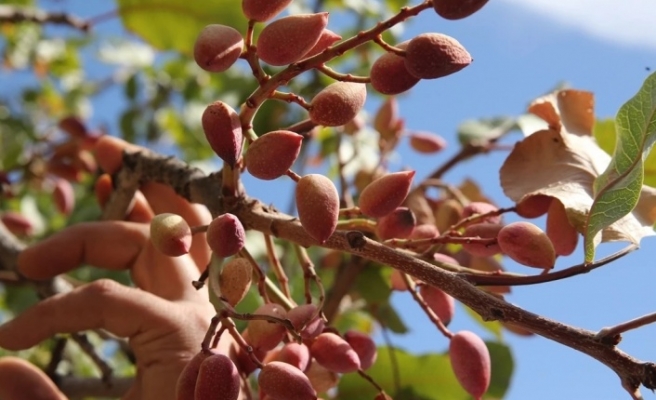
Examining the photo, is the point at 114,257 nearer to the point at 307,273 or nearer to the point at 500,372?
the point at 307,273

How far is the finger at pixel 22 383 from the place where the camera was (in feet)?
2.71

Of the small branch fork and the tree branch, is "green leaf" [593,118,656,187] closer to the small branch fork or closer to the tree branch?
the small branch fork

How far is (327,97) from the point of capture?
25.9 inches

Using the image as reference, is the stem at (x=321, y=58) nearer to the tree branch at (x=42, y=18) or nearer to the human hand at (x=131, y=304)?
the human hand at (x=131, y=304)

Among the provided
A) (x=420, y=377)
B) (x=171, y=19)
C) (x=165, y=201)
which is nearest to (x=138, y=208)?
(x=165, y=201)

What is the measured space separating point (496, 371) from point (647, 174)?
44cm

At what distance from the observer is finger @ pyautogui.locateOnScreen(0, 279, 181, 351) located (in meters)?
0.77

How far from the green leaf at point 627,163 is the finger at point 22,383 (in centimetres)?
60

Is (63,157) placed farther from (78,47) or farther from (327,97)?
(78,47)

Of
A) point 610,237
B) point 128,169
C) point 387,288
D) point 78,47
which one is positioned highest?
point 610,237

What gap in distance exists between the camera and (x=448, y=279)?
60cm

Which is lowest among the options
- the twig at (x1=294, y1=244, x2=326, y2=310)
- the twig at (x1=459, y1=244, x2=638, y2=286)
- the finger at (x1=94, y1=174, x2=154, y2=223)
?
the finger at (x1=94, y1=174, x2=154, y2=223)

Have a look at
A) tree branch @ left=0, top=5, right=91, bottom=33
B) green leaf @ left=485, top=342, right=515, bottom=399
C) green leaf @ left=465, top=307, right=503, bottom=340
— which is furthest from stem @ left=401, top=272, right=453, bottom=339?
tree branch @ left=0, top=5, right=91, bottom=33

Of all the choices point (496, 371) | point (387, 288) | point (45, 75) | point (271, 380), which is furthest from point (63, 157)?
point (45, 75)
